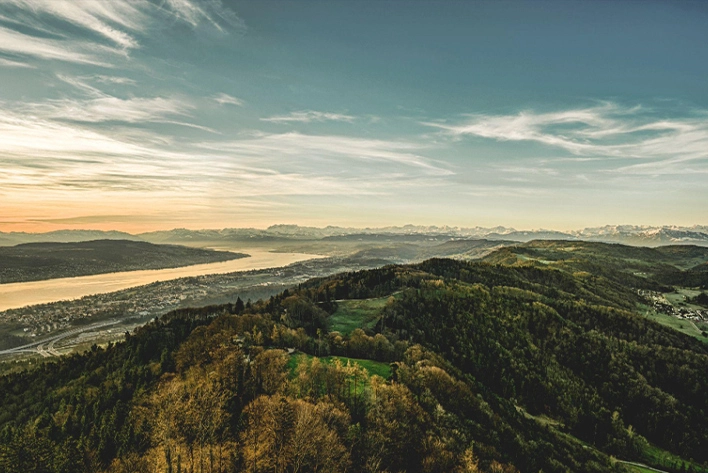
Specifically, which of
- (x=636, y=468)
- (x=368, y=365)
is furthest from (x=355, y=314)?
(x=636, y=468)

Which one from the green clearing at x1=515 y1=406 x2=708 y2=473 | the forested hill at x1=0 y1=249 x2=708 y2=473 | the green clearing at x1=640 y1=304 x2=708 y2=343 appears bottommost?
the green clearing at x1=515 y1=406 x2=708 y2=473

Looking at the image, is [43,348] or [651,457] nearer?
[651,457]

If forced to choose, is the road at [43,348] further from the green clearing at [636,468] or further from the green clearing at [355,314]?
the green clearing at [636,468]

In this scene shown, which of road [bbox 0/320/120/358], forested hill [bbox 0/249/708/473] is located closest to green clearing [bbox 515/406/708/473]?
forested hill [bbox 0/249/708/473]

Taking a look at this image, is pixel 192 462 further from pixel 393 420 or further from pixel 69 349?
pixel 69 349

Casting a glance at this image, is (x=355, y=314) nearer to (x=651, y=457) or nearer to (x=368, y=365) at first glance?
(x=368, y=365)

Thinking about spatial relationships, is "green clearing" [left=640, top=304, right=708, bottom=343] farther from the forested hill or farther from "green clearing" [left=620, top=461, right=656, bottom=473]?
"green clearing" [left=620, top=461, right=656, bottom=473]

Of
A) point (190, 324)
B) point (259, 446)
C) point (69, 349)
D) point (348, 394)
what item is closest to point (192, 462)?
point (259, 446)

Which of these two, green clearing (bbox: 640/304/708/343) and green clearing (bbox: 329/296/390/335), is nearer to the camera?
green clearing (bbox: 329/296/390/335)
